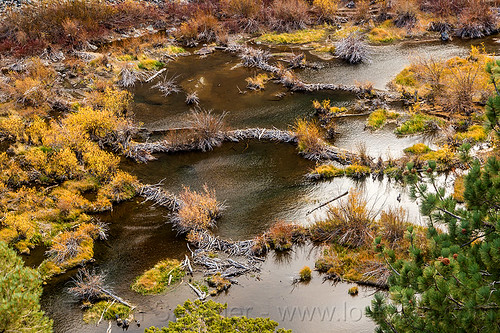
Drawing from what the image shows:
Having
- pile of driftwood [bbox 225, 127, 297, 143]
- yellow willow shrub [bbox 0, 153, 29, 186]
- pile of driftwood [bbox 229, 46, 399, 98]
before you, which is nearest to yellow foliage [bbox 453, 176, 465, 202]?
pile of driftwood [bbox 225, 127, 297, 143]

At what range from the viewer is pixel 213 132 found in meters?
19.0

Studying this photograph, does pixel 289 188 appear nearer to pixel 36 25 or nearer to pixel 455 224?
pixel 455 224

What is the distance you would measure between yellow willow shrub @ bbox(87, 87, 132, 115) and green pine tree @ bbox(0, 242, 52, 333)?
1206cm

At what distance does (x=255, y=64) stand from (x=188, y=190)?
522 inches

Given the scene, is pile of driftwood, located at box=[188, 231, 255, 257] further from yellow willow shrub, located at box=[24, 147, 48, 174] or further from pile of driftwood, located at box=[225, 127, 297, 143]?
yellow willow shrub, located at box=[24, 147, 48, 174]

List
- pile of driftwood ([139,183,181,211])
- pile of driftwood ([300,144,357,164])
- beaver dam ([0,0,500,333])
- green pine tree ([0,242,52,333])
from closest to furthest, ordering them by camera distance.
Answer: green pine tree ([0,242,52,333]), beaver dam ([0,0,500,333]), pile of driftwood ([139,183,181,211]), pile of driftwood ([300,144,357,164])

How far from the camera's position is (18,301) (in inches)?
319

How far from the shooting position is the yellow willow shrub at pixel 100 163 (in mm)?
16531

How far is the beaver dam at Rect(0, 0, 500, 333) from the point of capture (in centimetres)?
834

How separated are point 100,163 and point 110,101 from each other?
5.09 m

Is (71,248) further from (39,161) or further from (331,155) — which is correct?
(331,155)

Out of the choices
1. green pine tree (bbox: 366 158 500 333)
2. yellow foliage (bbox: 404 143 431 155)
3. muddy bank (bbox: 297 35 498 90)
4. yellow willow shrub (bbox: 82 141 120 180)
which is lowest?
yellow foliage (bbox: 404 143 431 155)

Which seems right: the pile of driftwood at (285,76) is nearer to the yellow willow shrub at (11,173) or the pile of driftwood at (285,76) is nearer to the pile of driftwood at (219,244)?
the pile of driftwood at (219,244)

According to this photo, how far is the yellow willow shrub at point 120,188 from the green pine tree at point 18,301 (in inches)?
252
